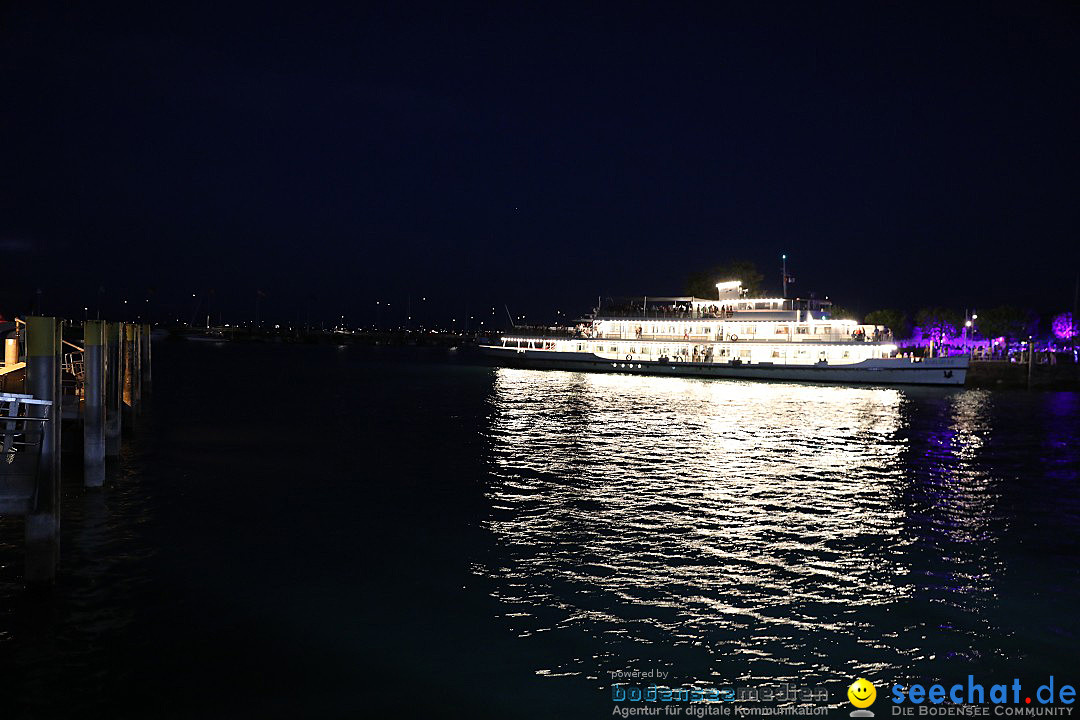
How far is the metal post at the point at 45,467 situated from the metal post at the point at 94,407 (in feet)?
23.0

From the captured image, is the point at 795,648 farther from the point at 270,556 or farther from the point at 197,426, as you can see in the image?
the point at 197,426

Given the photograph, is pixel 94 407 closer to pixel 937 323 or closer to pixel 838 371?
pixel 838 371

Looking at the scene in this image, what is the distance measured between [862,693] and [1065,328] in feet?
405

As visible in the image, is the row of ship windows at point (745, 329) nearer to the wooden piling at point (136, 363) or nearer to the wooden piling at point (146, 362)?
the wooden piling at point (146, 362)

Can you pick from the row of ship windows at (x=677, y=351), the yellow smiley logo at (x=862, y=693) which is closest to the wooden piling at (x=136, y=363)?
the yellow smiley logo at (x=862, y=693)

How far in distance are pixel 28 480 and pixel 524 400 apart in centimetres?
4229

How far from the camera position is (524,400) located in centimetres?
5391

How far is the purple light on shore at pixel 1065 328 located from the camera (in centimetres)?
11212

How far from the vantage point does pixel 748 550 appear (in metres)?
16.0

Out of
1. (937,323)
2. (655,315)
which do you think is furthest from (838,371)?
(937,323)

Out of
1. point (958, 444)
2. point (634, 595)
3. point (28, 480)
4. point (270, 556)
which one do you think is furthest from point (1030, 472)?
point (28, 480)

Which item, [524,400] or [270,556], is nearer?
[270,556]

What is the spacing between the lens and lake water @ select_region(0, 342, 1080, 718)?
33.5ft

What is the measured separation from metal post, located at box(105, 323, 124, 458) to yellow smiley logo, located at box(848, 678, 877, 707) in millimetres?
21194
